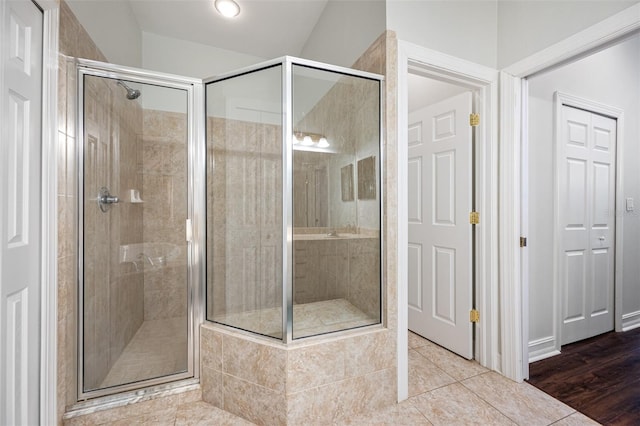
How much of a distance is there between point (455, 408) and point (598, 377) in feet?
3.80

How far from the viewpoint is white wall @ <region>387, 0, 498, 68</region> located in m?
1.64

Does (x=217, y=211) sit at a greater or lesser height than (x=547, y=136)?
lesser

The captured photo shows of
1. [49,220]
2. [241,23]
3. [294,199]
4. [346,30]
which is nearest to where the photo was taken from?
[49,220]

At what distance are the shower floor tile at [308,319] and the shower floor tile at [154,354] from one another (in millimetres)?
353

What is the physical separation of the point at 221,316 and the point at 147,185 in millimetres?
1048

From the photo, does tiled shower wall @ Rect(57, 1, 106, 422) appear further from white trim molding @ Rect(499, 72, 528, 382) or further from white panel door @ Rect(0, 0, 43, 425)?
white trim molding @ Rect(499, 72, 528, 382)

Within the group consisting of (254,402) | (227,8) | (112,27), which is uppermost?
(227,8)

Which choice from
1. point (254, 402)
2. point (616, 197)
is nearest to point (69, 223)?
point (254, 402)

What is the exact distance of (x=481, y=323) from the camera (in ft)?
6.48

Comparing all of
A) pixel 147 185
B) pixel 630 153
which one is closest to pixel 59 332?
pixel 147 185

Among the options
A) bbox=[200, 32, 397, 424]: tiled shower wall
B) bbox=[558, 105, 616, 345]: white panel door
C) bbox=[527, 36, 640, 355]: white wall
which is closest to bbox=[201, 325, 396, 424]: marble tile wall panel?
bbox=[200, 32, 397, 424]: tiled shower wall

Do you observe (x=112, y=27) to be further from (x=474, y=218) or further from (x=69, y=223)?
(x=474, y=218)

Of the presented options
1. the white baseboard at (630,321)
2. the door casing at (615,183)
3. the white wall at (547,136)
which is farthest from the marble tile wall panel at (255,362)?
the white baseboard at (630,321)

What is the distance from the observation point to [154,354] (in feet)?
5.82
